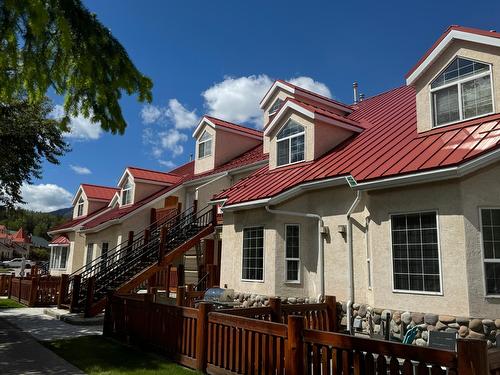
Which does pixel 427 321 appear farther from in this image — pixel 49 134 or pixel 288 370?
pixel 49 134

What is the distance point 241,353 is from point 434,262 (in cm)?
486

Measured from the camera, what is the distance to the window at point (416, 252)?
9148 mm

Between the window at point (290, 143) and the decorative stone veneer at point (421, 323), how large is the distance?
5.67 metres

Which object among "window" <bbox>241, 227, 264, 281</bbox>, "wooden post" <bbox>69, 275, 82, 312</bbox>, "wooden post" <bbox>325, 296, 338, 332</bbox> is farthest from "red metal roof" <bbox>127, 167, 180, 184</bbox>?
"wooden post" <bbox>325, 296, 338, 332</bbox>

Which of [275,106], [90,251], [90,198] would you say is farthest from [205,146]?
[90,198]

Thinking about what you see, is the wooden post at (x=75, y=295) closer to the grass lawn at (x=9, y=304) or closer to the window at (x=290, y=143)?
the grass lawn at (x=9, y=304)

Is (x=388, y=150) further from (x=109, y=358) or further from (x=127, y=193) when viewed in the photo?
(x=127, y=193)

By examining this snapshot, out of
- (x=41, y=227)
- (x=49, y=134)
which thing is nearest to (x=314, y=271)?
(x=49, y=134)

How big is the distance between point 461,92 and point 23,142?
46.4ft

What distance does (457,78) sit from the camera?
1102 centimetres

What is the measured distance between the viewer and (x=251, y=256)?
13.5m

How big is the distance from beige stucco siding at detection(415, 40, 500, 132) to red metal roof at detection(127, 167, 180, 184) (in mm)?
18081

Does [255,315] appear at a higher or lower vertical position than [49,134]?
lower

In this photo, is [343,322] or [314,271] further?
[314,271]
